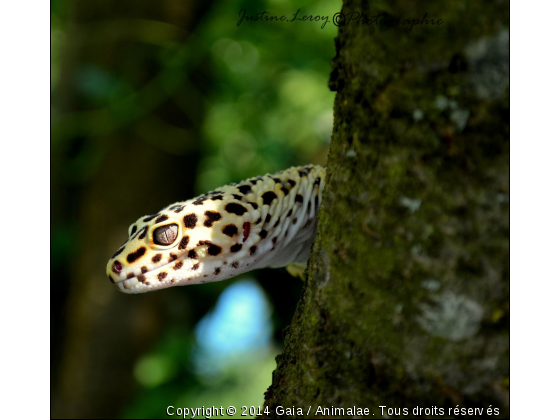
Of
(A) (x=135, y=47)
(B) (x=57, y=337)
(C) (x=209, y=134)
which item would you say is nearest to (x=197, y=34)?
(A) (x=135, y=47)

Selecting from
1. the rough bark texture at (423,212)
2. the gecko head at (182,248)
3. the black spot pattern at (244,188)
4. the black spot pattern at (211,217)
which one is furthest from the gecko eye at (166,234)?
the rough bark texture at (423,212)

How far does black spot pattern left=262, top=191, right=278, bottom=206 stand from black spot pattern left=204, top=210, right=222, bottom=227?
0.21m

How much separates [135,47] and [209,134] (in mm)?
989

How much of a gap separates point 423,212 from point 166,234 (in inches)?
44.4

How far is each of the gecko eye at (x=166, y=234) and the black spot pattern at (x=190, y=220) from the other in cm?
4

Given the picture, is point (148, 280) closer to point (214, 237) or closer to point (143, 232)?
point (143, 232)

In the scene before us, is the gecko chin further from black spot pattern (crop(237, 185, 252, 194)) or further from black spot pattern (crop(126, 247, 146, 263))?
black spot pattern (crop(237, 185, 252, 194))

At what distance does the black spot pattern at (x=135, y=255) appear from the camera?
70.6 inches

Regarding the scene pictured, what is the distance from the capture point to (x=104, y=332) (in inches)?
172

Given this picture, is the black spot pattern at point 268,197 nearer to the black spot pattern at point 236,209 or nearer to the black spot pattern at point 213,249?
the black spot pattern at point 236,209

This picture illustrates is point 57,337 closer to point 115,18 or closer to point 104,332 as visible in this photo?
point 104,332

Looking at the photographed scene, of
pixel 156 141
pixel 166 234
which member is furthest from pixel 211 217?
pixel 156 141

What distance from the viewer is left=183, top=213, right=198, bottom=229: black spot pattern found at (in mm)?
1809

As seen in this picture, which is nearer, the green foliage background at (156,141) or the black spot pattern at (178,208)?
the black spot pattern at (178,208)
